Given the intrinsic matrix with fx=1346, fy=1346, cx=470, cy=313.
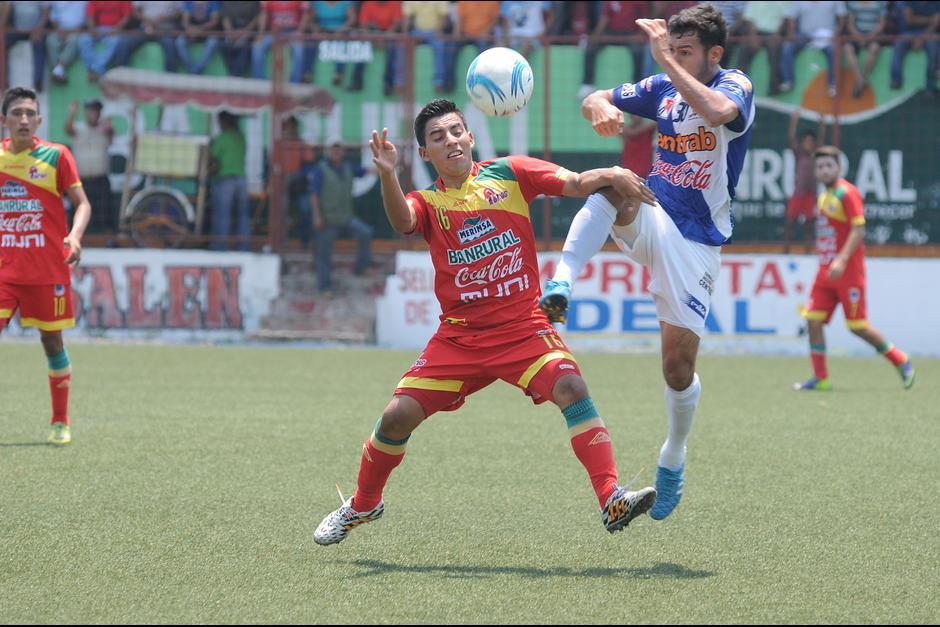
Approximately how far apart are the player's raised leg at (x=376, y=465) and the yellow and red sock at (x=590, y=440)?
0.60m

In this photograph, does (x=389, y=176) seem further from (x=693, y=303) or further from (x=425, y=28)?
(x=425, y=28)

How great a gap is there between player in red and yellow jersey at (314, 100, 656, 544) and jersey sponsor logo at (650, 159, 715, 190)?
449 millimetres

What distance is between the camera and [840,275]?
1151 cm

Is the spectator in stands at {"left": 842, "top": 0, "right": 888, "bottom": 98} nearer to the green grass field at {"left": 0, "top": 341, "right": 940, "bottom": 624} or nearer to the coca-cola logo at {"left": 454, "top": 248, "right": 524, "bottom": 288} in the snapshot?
the green grass field at {"left": 0, "top": 341, "right": 940, "bottom": 624}

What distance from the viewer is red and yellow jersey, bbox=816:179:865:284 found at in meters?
11.7

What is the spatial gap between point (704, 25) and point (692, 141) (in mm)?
478

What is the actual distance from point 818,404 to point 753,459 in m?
3.13

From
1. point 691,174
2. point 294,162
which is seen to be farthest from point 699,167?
point 294,162

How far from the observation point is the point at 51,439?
8039mm

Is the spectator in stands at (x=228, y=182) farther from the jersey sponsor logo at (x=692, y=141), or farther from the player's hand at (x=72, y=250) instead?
the jersey sponsor logo at (x=692, y=141)

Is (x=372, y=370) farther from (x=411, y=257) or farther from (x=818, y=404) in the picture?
(x=818, y=404)

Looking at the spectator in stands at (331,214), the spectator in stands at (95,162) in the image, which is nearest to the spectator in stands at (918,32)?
the spectator in stands at (331,214)

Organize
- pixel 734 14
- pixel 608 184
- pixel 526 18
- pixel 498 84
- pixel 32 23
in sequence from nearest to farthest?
pixel 608 184, pixel 498 84, pixel 734 14, pixel 526 18, pixel 32 23

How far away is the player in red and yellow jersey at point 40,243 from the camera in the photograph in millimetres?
8039
